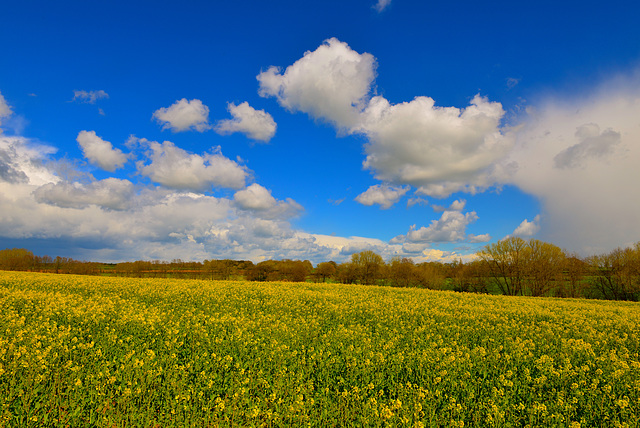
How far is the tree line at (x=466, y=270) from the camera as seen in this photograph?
5891cm

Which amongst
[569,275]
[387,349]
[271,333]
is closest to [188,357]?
[271,333]

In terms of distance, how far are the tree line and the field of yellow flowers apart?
188 ft

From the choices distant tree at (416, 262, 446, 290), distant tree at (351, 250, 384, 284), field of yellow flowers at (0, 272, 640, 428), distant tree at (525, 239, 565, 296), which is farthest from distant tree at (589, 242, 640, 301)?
field of yellow flowers at (0, 272, 640, 428)

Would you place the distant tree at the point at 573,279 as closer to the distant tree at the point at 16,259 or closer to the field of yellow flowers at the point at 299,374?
the field of yellow flowers at the point at 299,374

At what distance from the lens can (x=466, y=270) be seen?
7706 centimetres

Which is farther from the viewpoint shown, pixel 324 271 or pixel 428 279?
pixel 324 271

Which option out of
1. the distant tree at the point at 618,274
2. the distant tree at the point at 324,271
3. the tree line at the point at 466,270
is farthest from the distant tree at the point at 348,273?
the distant tree at the point at 618,274

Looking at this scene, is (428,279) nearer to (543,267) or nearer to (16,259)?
(543,267)

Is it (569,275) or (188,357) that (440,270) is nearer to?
(569,275)

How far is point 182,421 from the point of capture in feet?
16.7

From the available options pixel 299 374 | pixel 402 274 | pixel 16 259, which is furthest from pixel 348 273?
pixel 16 259

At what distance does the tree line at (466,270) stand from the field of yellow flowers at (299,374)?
5725 cm

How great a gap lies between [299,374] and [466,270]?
81359 millimetres

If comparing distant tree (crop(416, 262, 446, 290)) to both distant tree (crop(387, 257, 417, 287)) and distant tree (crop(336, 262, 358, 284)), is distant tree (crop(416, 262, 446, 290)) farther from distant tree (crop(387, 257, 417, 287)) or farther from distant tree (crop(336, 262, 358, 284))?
distant tree (crop(336, 262, 358, 284))
